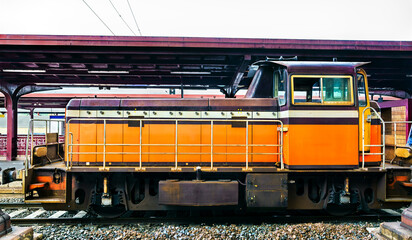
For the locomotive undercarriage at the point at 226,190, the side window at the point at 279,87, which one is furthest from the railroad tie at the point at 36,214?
the side window at the point at 279,87

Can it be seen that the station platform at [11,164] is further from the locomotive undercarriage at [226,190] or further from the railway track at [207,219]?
the locomotive undercarriage at [226,190]

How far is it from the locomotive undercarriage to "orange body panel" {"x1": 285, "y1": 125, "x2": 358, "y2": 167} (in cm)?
24

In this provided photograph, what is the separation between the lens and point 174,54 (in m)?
8.84

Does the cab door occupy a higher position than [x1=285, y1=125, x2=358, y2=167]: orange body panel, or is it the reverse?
the cab door

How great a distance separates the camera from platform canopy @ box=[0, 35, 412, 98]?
8469 millimetres

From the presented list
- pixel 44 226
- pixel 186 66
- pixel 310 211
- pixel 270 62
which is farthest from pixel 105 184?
pixel 186 66

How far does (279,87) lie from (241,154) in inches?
66.7

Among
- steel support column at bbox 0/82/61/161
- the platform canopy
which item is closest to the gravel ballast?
the platform canopy

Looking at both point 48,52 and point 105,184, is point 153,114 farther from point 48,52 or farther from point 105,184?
point 48,52

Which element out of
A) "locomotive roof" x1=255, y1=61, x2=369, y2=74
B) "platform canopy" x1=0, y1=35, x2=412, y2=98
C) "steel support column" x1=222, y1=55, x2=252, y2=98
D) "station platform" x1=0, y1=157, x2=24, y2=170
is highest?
"platform canopy" x1=0, y1=35, x2=412, y2=98

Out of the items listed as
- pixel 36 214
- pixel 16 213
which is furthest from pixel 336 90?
pixel 16 213

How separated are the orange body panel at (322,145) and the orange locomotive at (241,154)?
20 mm

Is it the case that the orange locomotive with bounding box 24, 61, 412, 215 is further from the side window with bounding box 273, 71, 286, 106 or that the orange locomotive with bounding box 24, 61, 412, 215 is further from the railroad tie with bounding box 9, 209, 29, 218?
the railroad tie with bounding box 9, 209, 29, 218

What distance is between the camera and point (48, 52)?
28.4ft
